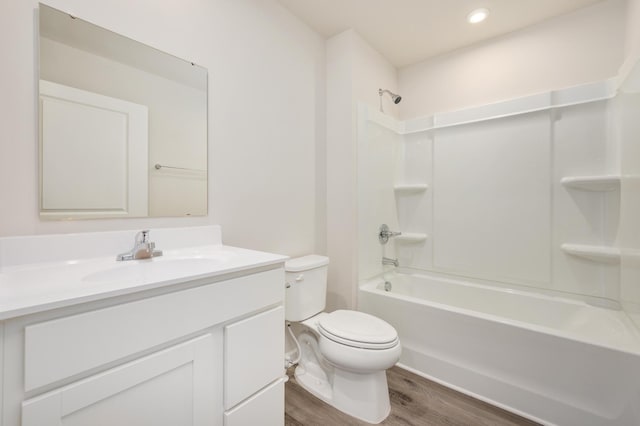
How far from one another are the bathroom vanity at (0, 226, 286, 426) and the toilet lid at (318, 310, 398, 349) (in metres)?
0.40

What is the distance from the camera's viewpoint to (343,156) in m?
2.04

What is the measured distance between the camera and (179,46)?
1318 millimetres

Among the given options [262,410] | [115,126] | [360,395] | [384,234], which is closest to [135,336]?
[262,410]

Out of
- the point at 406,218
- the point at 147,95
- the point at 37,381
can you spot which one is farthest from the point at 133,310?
the point at 406,218

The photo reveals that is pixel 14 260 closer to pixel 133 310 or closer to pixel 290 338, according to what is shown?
pixel 133 310

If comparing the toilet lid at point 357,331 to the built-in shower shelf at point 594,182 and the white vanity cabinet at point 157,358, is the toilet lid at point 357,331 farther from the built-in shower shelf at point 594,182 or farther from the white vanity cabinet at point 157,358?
the built-in shower shelf at point 594,182

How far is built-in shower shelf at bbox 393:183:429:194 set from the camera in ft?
7.89

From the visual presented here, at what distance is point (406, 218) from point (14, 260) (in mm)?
2478

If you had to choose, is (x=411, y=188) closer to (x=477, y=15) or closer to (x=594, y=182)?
(x=594, y=182)

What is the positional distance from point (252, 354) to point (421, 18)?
2.34 m

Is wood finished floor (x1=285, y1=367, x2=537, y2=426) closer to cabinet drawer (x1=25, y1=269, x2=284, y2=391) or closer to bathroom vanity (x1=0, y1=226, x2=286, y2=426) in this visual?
bathroom vanity (x1=0, y1=226, x2=286, y2=426)

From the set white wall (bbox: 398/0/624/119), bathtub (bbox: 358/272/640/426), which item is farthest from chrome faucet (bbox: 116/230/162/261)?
white wall (bbox: 398/0/624/119)

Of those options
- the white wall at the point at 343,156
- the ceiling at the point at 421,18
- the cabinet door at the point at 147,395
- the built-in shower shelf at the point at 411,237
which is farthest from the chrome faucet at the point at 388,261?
the ceiling at the point at 421,18

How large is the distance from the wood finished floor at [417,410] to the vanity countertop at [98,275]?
3.09 feet
